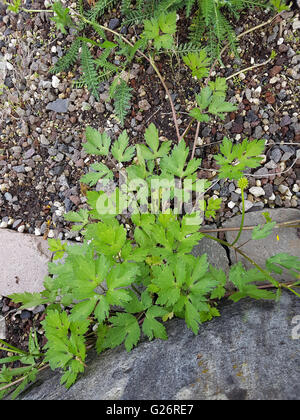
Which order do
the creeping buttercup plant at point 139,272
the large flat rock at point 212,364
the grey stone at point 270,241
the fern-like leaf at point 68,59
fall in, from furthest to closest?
the fern-like leaf at point 68,59 → the grey stone at point 270,241 → the creeping buttercup plant at point 139,272 → the large flat rock at point 212,364

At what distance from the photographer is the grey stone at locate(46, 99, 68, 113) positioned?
2.54 metres

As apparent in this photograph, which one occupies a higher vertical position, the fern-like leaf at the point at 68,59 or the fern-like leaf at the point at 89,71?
the fern-like leaf at the point at 68,59

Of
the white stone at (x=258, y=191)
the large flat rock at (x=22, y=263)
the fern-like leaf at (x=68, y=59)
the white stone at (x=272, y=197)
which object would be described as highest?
the fern-like leaf at (x=68, y=59)

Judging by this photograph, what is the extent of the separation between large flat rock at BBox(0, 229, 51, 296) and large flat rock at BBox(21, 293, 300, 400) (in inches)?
30.9

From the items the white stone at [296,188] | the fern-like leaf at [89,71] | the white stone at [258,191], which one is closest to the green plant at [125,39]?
the fern-like leaf at [89,71]

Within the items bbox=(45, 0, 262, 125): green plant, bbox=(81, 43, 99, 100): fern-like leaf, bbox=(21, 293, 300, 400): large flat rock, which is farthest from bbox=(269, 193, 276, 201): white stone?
bbox=(81, 43, 99, 100): fern-like leaf

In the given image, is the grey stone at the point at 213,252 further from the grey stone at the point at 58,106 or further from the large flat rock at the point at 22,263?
the grey stone at the point at 58,106

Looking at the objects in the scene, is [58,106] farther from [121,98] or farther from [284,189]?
[284,189]

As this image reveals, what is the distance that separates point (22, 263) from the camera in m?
2.41

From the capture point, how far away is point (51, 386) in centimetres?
166

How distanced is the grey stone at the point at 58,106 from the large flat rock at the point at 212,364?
171cm

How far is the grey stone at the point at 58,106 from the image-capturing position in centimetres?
254

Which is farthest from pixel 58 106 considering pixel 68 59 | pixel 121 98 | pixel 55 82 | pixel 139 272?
pixel 139 272
